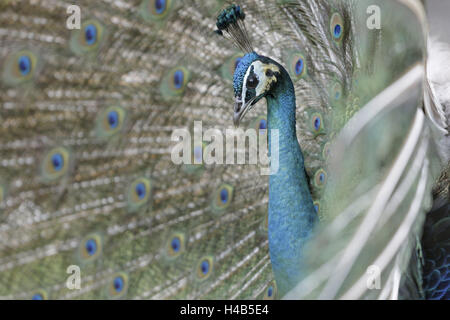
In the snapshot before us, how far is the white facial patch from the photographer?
3.70 feet

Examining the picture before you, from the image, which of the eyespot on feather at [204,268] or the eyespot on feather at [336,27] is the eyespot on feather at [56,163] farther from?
the eyespot on feather at [336,27]

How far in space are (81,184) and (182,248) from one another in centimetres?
40

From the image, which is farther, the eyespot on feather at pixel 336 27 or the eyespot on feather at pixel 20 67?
the eyespot on feather at pixel 336 27

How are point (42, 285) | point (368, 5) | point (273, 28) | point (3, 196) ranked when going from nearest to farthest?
point (3, 196)
point (42, 285)
point (273, 28)
point (368, 5)

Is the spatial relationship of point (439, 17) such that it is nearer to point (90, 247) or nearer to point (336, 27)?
point (336, 27)

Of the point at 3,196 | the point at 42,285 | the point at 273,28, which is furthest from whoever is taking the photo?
the point at 273,28

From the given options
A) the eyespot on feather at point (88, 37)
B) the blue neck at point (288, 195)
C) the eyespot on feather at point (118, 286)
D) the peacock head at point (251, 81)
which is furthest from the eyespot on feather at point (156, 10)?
the eyespot on feather at point (118, 286)

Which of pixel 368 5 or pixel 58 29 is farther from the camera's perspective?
pixel 368 5

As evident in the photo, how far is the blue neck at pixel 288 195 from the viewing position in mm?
1229

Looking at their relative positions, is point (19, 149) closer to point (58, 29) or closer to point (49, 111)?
point (49, 111)

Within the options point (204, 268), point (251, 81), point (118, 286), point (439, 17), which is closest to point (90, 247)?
point (118, 286)

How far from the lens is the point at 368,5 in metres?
1.49

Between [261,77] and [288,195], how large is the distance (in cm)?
37
